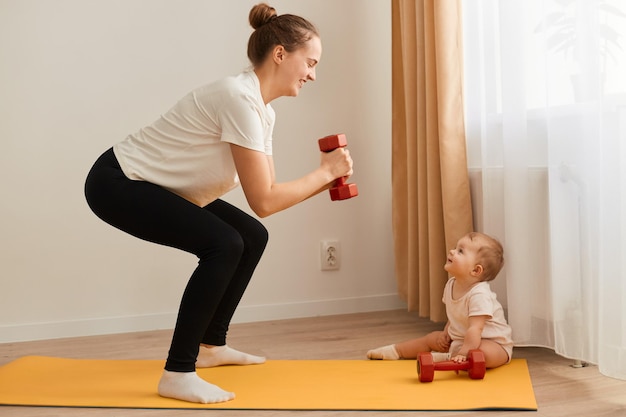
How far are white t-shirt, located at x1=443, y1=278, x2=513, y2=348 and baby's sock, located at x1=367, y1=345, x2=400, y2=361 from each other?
180 millimetres

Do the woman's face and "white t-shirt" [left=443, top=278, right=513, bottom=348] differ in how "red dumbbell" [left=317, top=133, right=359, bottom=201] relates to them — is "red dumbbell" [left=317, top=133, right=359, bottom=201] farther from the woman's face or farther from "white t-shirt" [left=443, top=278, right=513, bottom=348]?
"white t-shirt" [left=443, top=278, right=513, bottom=348]

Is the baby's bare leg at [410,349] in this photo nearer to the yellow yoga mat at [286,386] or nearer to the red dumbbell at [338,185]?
the yellow yoga mat at [286,386]

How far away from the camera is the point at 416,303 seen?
9.41 feet

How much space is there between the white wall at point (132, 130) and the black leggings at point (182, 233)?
92cm

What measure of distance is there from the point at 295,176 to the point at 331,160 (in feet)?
3.62

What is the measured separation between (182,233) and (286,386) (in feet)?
1.62

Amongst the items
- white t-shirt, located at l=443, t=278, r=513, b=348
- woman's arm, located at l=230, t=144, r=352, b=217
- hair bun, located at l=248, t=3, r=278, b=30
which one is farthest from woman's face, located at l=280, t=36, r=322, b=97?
white t-shirt, located at l=443, t=278, r=513, b=348

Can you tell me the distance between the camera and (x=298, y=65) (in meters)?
2.03

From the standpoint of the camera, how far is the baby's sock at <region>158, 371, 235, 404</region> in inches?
74.0

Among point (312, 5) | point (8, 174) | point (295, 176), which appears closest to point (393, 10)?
point (312, 5)

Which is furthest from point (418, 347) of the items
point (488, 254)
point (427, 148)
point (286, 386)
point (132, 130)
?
point (132, 130)

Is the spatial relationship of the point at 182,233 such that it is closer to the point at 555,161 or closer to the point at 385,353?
the point at 385,353

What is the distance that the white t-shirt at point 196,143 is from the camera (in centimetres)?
193

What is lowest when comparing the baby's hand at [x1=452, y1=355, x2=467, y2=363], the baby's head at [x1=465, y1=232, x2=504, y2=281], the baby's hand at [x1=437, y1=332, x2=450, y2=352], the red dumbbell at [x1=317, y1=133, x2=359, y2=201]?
the baby's hand at [x1=437, y1=332, x2=450, y2=352]
